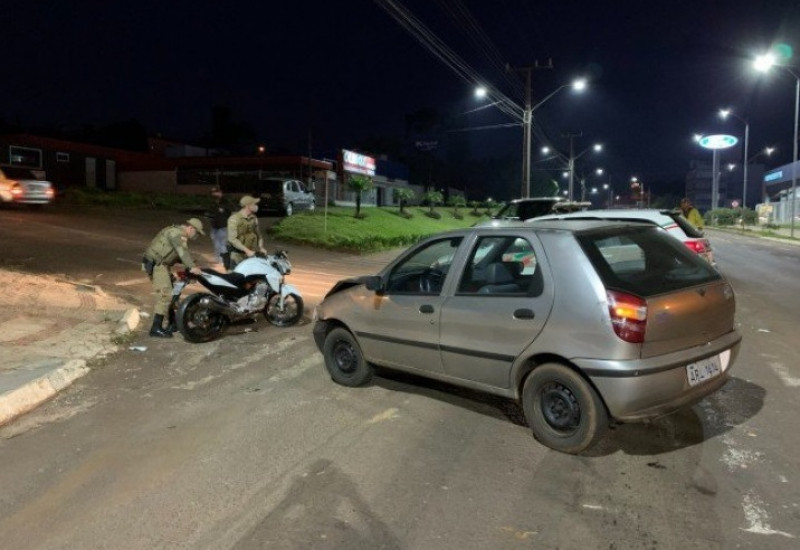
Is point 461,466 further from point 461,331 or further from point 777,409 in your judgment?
point 777,409

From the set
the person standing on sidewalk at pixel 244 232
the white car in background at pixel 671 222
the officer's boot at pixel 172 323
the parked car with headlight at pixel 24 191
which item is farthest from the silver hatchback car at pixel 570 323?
the parked car with headlight at pixel 24 191

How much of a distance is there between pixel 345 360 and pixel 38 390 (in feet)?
9.46

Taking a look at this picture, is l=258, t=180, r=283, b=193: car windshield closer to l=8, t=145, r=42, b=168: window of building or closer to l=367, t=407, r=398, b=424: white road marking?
l=8, t=145, r=42, b=168: window of building

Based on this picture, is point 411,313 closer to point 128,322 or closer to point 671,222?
point 128,322

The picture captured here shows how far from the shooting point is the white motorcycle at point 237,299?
26.9ft

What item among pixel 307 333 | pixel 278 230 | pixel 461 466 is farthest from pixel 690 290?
pixel 278 230

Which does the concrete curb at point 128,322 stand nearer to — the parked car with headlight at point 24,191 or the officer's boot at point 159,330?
the officer's boot at point 159,330

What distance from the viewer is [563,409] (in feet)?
15.0

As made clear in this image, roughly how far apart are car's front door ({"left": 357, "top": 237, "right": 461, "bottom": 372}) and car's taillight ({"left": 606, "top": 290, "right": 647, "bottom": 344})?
58.3 inches

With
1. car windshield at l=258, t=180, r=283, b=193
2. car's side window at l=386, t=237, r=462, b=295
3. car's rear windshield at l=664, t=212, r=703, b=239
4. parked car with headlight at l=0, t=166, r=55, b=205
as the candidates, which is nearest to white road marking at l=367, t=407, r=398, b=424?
car's side window at l=386, t=237, r=462, b=295

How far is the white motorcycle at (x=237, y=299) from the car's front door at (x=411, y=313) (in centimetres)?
302

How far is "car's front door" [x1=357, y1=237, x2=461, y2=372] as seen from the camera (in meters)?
5.35

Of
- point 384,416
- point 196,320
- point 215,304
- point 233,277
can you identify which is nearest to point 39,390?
point 196,320

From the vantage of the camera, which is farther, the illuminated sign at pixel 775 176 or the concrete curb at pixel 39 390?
the illuminated sign at pixel 775 176
